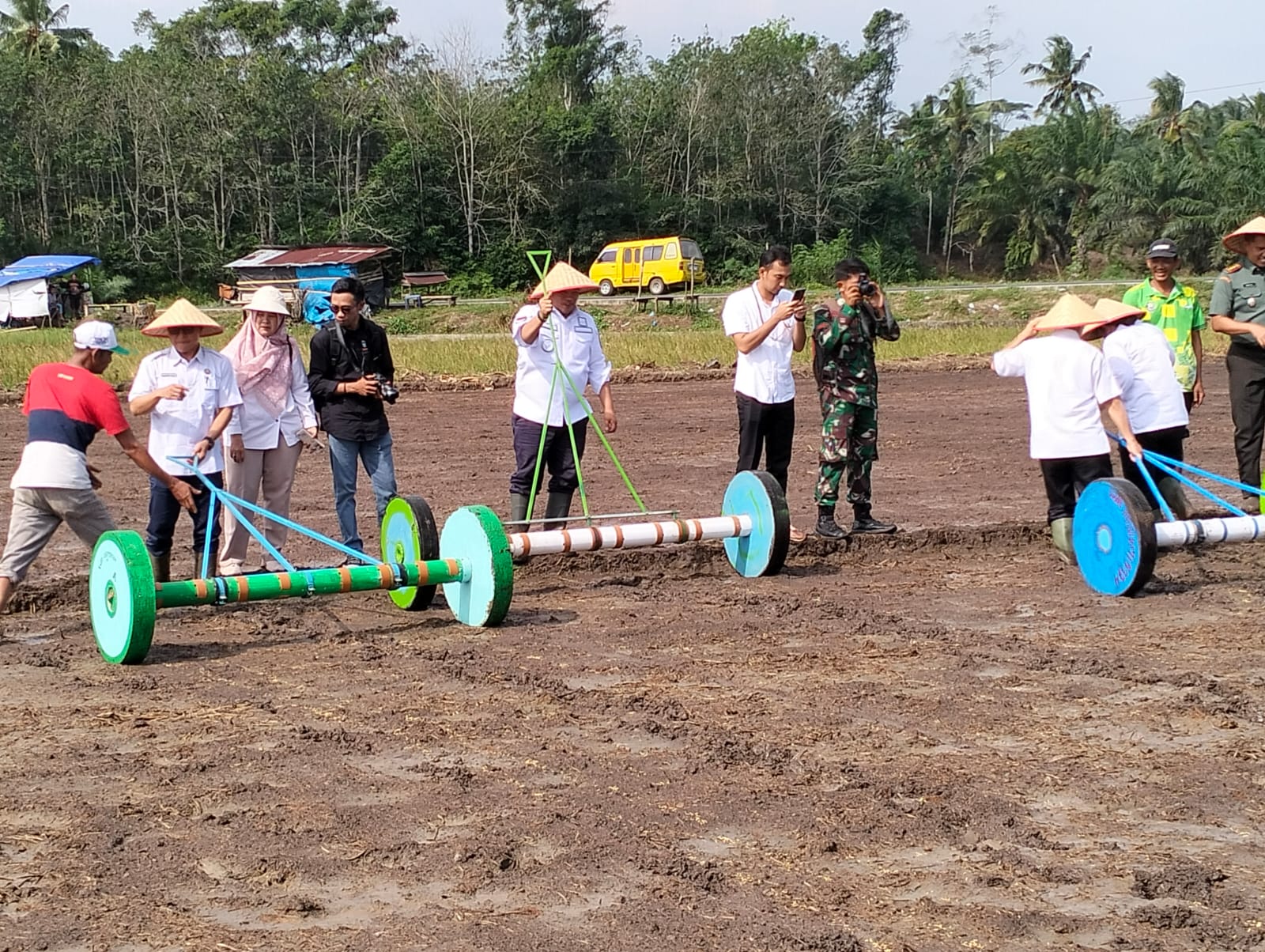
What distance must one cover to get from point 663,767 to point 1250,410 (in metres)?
6.26

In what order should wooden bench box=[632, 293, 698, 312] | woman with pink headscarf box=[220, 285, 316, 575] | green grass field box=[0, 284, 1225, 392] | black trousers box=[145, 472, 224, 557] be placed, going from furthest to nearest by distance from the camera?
wooden bench box=[632, 293, 698, 312]
green grass field box=[0, 284, 1225, 392]
woman with pink headscarf box=[220, 285, 316, 575]
black trousers box=[145, 472, 224, 557]

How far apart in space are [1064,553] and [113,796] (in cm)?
563

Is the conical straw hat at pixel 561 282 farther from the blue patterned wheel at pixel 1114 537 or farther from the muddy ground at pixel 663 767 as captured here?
the blue patterned wheel at pixel 1114 537

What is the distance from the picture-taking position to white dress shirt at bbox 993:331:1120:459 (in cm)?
777

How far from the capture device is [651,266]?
4294 centimetres

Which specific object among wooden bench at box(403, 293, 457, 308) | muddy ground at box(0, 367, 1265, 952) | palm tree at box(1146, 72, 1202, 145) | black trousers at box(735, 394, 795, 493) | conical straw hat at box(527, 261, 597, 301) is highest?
palm tree at box(1146, 72, 1202, 145)

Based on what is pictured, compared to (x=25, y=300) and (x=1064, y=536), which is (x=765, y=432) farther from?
(x=25, y=300)

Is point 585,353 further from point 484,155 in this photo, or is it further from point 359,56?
point 359,56

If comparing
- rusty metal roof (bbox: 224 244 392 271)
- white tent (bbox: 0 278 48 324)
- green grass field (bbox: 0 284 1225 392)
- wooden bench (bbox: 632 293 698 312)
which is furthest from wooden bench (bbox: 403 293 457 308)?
white tent (bbox: 0 278 48 324)

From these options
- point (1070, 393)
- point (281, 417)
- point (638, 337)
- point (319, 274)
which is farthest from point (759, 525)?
point (319, 274)

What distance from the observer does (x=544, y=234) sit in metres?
51.7

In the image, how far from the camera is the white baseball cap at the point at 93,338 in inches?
270

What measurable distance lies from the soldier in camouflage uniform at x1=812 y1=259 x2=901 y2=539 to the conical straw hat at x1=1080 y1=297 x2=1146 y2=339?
1.35m

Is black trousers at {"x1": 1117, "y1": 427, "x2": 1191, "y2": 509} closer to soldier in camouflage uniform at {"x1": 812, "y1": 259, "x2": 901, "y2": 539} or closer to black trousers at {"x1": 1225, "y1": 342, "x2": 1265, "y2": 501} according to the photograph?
black trousers at {"x1": 1225, "y1": 342, "x2": 1265, "y2": 501}
